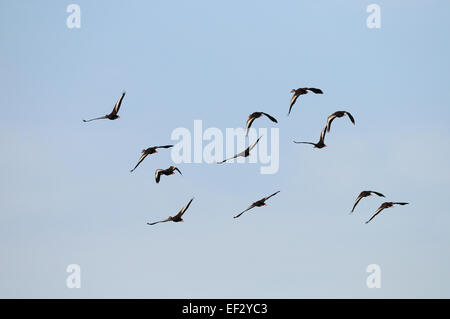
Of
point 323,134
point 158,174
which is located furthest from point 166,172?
point 323,134

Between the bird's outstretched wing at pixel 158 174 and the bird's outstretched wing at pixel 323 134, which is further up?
the bird's outstretched wing at pixel 323 134

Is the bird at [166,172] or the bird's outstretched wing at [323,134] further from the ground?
the bird's outstretched wing at [323,134]

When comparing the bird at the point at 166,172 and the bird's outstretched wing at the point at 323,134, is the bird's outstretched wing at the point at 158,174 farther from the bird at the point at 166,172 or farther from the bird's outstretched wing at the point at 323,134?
the bird's outstretched wing at the point at 323,134

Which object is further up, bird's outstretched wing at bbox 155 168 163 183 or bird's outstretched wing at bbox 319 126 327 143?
bird's outstretched wing at bbox 319 126 327 143

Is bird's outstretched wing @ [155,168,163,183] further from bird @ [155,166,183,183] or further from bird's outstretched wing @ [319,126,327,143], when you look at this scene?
bird's outstretched wing @ [319,126,327,143]

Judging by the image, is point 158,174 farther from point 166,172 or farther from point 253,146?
point 253,146

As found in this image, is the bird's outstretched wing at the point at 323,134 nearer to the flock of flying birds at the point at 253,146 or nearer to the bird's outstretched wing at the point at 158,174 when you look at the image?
the flock of flying birds at the point at 253,146

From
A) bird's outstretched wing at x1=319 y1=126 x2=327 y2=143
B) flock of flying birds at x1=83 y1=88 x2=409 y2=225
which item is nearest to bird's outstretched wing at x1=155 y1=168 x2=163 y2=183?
flock of flying birds at x1=83 y1=88 x2=409 y2=225

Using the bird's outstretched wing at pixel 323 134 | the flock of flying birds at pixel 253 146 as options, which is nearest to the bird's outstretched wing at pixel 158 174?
the flock of flying birds at pixel 253 146

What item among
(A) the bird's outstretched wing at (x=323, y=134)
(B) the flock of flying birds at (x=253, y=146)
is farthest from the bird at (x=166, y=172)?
(A) the bird's outstretched wing at (x=323, y=134)
